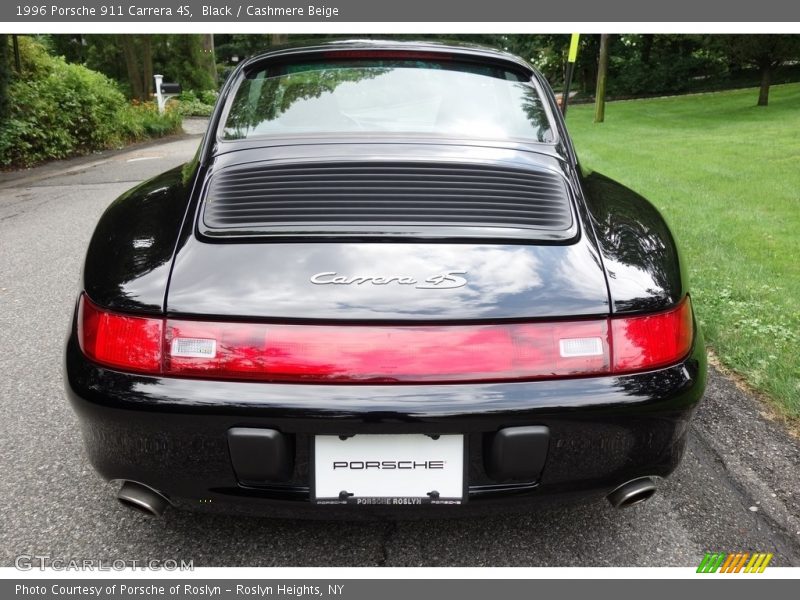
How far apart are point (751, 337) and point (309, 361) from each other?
2.89 m

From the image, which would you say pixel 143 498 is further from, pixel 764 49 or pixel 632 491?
pixel 764 49

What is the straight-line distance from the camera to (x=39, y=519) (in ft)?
7.44

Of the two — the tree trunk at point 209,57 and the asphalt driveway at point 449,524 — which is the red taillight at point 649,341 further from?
the tree trunk at point 209,57

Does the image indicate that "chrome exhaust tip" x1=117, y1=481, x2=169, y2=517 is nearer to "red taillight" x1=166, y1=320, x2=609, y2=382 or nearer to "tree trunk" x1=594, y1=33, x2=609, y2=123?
"red taillight" x1=166, y1=320, x2=609, y2=382

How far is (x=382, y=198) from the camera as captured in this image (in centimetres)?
202

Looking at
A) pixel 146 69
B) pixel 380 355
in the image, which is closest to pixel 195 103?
pixel 146 69

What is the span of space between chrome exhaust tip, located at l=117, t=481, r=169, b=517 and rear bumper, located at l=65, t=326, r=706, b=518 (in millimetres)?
35

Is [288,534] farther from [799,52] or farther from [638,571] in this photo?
[799,52]

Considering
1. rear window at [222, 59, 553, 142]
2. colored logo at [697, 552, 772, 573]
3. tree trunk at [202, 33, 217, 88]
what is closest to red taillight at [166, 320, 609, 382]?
colored logo at [697, 552, 772, 573]

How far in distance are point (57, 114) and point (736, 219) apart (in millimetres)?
10803

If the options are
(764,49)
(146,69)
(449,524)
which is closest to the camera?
(449,524)

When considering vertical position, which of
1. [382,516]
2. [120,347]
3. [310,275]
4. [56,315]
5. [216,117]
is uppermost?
[216,117]

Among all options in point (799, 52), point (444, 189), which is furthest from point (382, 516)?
point (799, 52)

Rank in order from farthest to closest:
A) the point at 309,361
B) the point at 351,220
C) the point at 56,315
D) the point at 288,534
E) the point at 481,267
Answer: the point at 56,315
the point at 288,534
the point at 351,220
the point at 481,267
the point at 309,361
